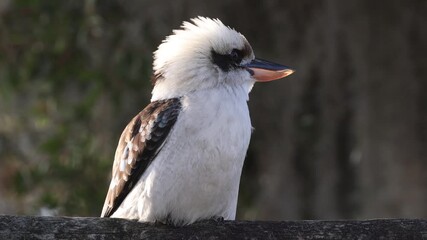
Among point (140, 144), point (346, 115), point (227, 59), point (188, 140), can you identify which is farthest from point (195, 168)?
point (346, 115)

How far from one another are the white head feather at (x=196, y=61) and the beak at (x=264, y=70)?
26 millimetres

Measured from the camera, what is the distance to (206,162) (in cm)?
358

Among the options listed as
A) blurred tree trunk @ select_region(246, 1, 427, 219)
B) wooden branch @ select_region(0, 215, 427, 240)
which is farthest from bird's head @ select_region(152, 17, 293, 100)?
blurred tree trunk @ select_region(246, 1, 427, 219)

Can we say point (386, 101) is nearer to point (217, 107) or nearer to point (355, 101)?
point (355, 101)

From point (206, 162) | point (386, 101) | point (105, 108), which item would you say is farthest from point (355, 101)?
point (206, 162)

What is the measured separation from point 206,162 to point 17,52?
3589mm

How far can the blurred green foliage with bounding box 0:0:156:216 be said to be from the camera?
261 inches

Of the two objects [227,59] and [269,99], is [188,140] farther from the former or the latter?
[269,99]

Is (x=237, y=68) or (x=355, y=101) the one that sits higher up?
(x=355, y=101)

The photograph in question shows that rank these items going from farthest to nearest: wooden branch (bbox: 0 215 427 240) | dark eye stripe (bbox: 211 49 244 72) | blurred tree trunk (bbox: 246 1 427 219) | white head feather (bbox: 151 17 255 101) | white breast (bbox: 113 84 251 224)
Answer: blurred tree trunk (bbox: 246 1 427 219) < dark eye stripe (bbox: 211 49 244 72) < white head feather (bbox: 151 17 255 101) < white breast (bbox: 113 84 251 224) < wooden branch (bbox: 0 215 427 240)

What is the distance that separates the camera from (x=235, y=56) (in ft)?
13.2

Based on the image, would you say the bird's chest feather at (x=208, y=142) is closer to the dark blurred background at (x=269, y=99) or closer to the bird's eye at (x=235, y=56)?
the bird's eye at (x=235, y=56)

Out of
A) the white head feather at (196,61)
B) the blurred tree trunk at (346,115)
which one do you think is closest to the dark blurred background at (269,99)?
the blurred tree trunk at (346,115)

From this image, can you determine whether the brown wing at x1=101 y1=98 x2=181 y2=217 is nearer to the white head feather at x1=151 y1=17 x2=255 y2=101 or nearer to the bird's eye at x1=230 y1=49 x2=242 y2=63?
the white head feather at x1=151 y1=17 x2=255 y2=101
